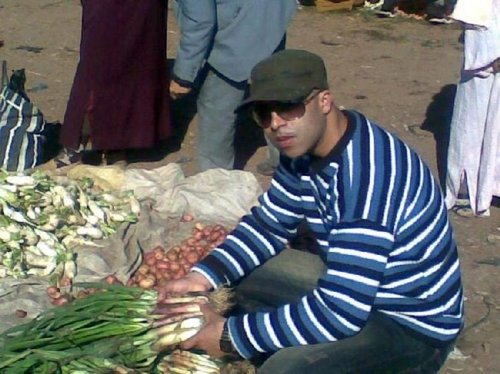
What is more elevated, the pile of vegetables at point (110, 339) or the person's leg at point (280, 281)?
the person's leg at point (280, 281)

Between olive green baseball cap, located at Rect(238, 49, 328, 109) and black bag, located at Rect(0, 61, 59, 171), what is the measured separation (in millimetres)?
3026

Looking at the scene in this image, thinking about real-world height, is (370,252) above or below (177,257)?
above

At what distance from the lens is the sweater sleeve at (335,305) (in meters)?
3.19


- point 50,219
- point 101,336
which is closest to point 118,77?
point 50,219

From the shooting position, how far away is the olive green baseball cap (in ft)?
10.5

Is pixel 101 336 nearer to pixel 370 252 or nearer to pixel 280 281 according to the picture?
pixel 280 281

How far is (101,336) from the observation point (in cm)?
353

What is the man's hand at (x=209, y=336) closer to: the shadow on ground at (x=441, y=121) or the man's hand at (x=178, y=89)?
the man's hand at (x=178, y=89)

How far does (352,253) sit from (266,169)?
3.39 metres

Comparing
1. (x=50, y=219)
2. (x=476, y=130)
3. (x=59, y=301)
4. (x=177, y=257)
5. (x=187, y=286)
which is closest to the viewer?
(x=187, y=286)

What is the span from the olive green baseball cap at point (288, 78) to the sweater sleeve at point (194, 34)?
2245 mm

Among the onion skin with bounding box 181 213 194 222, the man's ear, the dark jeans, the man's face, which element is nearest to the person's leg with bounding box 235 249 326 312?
the dark jeans

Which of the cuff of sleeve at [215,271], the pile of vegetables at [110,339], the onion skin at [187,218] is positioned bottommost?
the onion skin at [187,218]

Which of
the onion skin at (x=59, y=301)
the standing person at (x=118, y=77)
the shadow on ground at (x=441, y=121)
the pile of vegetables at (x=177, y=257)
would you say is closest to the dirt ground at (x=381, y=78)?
the shadow on ground at (x=441, y=121)
